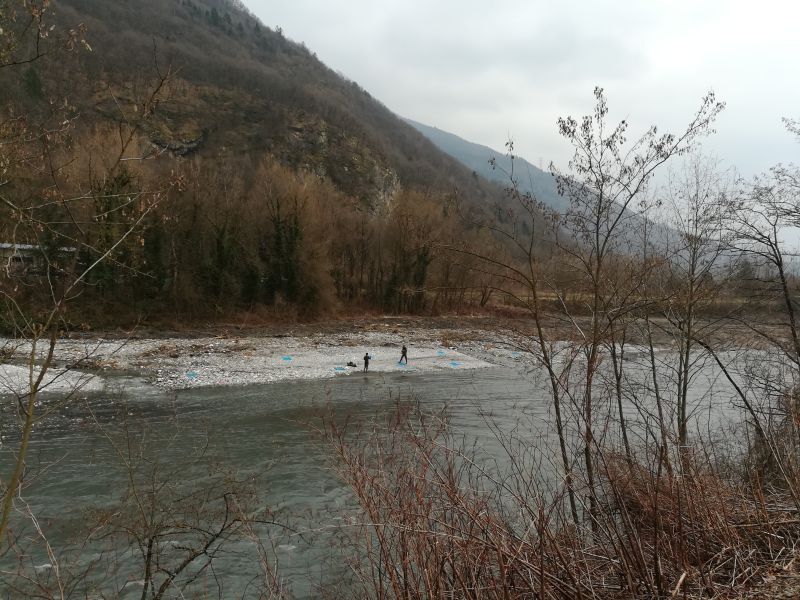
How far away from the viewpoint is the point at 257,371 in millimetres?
22766

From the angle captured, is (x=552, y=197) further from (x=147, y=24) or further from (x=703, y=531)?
(x=147, y=24)

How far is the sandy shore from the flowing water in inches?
66.1

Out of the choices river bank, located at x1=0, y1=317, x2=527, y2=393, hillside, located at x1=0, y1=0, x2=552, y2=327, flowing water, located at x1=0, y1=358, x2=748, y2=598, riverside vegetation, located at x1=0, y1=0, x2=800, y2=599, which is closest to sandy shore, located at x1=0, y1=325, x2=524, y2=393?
river bank, located at x1=0, y1=317, x2=527, y2=393

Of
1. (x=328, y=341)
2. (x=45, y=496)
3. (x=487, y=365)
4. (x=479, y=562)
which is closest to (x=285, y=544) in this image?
(x=45, y=496)

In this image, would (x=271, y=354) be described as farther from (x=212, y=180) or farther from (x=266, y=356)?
(x=212, y=180)

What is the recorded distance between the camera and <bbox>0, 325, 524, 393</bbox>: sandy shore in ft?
68.6

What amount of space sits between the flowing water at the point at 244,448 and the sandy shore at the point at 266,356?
1679mm

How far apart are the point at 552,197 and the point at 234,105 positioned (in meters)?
86.9

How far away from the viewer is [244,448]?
12312 mm

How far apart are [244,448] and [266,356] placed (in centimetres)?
1427

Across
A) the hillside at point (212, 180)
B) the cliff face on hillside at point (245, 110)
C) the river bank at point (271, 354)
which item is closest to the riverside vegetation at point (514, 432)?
the hillside at point (212, 180)

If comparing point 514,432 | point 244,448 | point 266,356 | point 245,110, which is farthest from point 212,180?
point 245,110

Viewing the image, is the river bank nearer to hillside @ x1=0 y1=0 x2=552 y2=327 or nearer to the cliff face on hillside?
hillside @ x1=0 y1=0 x2=552 y2=327

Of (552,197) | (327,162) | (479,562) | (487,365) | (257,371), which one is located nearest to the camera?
(479,562)
